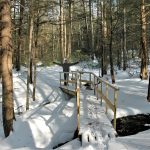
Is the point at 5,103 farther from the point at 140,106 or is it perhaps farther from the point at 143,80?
the point at 143,80

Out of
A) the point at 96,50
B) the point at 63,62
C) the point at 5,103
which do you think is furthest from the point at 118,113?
the point at 96,50

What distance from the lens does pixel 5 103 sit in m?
11.6

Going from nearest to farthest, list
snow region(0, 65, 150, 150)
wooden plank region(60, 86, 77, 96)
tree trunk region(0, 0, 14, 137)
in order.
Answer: snow region(0, 65, 150, 150)
tree trunk region(0, 0, 14, 137)
wooden plank region(60, 86, 77, 96)

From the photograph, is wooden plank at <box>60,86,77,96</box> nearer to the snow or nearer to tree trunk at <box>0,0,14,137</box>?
the snow

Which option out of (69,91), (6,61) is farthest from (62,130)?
(69,91)

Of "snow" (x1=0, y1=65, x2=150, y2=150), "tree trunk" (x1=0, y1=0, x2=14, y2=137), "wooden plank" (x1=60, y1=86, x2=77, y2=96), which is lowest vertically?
"snow" (x1=0, y1=65, x2=150, y2=150)

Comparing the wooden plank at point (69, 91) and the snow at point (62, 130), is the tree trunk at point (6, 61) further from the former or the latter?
the wooden plank at point (69, 91)

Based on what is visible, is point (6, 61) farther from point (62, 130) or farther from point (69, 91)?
point (69, 91)

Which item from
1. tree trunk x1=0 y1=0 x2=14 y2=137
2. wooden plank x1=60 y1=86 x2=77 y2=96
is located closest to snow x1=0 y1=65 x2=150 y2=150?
tree trunk x1=0 y1=0 x2=14 y2=137

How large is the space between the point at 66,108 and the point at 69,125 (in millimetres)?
2458

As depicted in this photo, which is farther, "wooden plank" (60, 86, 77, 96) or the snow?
"wooden plank" (60, 86, 77, 96)

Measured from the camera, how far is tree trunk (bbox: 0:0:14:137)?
11.0 metres

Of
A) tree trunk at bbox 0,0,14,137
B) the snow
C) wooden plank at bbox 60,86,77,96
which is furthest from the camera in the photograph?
wooden plank at bbox 60,86,77,96

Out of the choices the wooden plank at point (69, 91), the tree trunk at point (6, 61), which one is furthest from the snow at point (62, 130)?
the wooden plank at point (69, 91)
